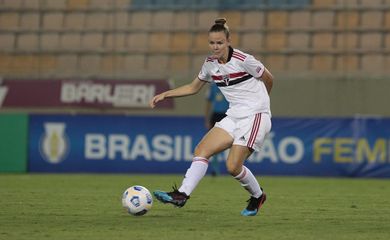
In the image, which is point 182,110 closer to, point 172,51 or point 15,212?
point 172,51

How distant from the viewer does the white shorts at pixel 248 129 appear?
31.4ft

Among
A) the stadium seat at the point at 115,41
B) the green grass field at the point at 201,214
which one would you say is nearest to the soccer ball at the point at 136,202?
the green grass field at the point at 201,214

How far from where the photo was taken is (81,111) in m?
21.9

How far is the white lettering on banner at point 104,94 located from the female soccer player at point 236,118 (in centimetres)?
1180

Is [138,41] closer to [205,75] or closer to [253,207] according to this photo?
[205,75]

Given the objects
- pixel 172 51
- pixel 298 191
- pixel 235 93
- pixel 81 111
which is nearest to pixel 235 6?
pixel 172 51

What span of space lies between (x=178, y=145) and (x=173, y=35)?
404 cm

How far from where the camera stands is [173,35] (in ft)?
73.5

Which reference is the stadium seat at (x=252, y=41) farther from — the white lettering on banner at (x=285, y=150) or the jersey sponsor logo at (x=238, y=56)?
the jersey sponsor logo at (x=238, y=56)

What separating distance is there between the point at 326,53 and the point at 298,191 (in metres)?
7.86

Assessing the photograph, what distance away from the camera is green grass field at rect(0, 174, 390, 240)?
316 inches

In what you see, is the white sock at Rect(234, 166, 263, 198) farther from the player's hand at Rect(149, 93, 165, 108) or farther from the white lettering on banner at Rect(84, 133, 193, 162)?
the white lettering on banner at Rect(84, 133, 193, 162)

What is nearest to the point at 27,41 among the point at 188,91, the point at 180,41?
the point at 180,41

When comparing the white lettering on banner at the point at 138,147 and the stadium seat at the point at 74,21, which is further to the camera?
the stadium seat at the point at 74,21
